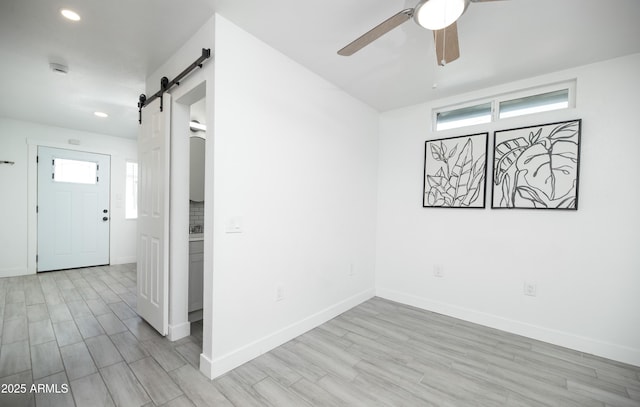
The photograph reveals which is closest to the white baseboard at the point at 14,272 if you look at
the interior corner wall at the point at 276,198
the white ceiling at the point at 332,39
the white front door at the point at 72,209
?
the white front door at the point at 72,209

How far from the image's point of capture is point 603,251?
232 centimetres

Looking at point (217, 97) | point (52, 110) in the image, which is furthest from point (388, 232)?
point (52, 110)

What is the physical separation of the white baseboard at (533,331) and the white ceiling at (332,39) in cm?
248

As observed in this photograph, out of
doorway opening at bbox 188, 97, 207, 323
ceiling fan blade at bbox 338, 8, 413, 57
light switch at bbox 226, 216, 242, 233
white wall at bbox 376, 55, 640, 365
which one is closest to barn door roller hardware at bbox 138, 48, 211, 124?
doorway opening at bbox 188, 97, 207, 323

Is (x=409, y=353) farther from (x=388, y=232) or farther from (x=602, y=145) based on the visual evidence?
(x=602, y=145)

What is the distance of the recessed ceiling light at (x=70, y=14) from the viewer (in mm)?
1846

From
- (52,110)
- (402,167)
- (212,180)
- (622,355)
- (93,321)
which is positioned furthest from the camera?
(52,110)

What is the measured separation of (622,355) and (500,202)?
1540 mm

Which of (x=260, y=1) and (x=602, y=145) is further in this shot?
(x=602, y=145)

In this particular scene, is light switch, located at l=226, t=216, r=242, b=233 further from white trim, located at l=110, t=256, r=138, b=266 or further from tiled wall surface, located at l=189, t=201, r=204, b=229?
white trim, located at l=110, t=256, r=138, b=266

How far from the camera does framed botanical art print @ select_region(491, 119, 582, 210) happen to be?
2434mm

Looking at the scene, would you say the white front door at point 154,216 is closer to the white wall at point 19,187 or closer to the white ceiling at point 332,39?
the white ceiling at point 332,39

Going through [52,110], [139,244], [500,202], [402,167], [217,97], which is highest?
[52,110]

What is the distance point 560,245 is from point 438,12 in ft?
7.94
